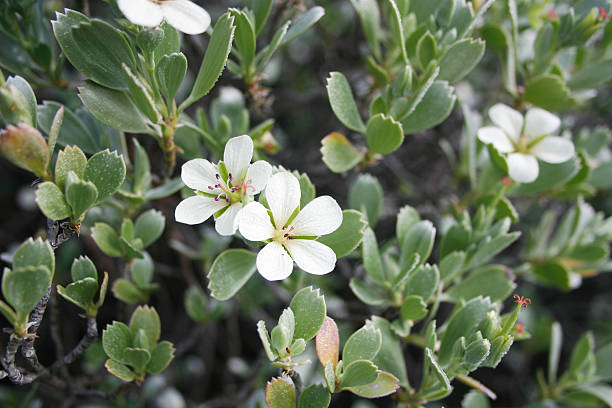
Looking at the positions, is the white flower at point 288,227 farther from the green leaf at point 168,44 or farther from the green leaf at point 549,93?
the green leaf at point 549,93

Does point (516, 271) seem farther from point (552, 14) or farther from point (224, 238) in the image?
point (224, 238)

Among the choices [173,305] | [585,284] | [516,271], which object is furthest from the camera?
[585,284]

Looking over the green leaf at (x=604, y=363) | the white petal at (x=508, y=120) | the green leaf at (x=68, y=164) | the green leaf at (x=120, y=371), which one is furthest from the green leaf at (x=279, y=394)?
the green leaf at (x=604, y=363)

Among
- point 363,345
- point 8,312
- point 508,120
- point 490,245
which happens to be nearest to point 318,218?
point 363,345

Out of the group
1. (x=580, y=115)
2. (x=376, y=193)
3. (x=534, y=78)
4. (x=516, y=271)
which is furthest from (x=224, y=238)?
(x=580, y=115)

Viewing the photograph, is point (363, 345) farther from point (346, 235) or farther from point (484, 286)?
point (484, 286)

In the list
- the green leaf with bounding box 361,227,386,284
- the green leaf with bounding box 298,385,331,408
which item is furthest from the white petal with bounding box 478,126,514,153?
the green leaf with bounding box 298,385,331,408
